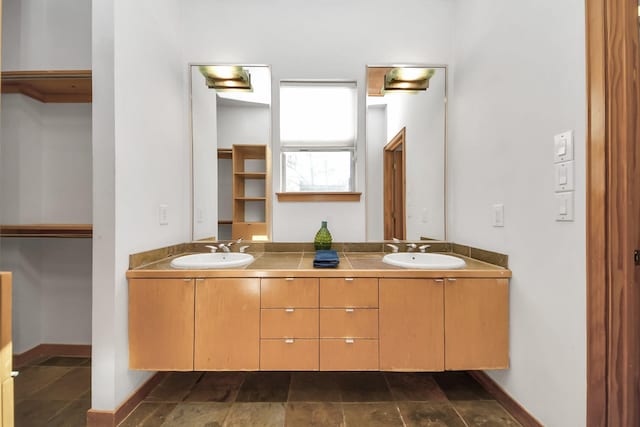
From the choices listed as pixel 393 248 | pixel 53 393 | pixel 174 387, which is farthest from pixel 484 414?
pixel 53 393

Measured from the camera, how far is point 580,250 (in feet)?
3.97

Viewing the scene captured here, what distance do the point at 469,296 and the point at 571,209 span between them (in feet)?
2.05

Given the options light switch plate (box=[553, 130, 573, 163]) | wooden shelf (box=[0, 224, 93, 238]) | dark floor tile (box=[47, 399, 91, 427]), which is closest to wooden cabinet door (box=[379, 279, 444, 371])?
light switch plate (box=[553, 130, 573, 163])

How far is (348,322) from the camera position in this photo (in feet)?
5.21

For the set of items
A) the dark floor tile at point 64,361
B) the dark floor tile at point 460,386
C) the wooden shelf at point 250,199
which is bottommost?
the dark floor tile at point 460,386

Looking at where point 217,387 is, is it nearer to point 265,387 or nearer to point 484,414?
point 265,387

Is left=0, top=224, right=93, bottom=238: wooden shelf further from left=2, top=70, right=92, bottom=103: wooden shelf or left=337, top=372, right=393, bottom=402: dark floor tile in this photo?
left=337, top=372, right=393, bottom=402: dark floor tile

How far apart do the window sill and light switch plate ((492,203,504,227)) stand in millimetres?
882

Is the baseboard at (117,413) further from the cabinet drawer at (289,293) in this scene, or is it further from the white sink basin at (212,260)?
the cabinet drawer at (289,293)

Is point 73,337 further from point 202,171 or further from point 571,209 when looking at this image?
point 571,209

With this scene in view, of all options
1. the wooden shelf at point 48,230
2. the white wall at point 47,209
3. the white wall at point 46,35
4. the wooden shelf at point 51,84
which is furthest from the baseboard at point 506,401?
the white wall at point 46,35

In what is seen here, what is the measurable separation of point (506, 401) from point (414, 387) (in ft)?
1.59

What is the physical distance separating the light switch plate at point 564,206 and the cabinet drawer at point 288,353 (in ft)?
4.21

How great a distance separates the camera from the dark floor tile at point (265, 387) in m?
1.72
